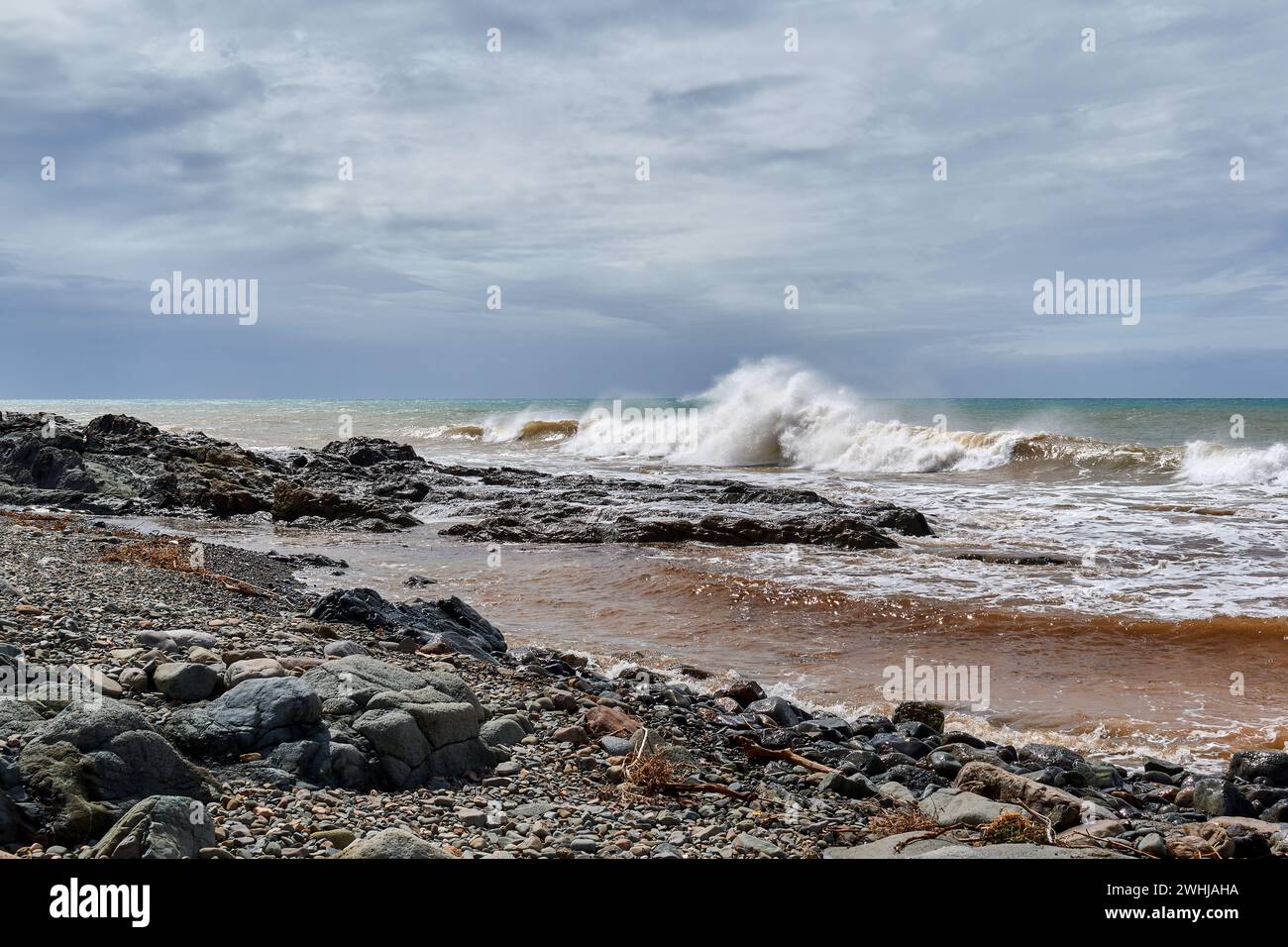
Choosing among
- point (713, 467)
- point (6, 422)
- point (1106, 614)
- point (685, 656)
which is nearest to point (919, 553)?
point (1106, 614)

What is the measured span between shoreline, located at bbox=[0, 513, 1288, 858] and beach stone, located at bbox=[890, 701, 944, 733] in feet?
0.09

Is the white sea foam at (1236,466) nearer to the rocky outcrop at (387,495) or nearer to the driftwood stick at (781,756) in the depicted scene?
the rocky outcrop at (387,495)

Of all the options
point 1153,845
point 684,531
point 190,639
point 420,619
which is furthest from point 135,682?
point 684,531

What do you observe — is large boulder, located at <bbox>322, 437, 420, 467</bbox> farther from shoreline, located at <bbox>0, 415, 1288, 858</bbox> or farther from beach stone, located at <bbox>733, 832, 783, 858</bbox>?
beach stone, located at <bbox>733, 832, 783, 858</bbox>

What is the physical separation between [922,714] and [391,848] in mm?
4910

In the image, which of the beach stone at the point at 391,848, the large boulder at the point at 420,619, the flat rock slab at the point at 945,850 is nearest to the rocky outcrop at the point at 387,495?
the large boulder at the point at 420,619

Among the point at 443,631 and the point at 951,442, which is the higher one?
the point at 951,442

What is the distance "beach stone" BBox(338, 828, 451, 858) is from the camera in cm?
317

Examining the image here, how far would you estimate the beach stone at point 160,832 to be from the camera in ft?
10.2

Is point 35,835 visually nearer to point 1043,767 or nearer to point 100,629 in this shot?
point 100,629

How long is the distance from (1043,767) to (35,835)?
18.6 ft

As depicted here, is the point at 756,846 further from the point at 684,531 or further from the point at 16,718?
the point at 684,531

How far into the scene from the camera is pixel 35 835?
3.25 metres

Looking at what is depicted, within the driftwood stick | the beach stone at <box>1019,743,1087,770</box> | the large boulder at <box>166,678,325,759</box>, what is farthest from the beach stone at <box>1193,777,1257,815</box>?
the large boulder at <box>166,678,325,759</box>
